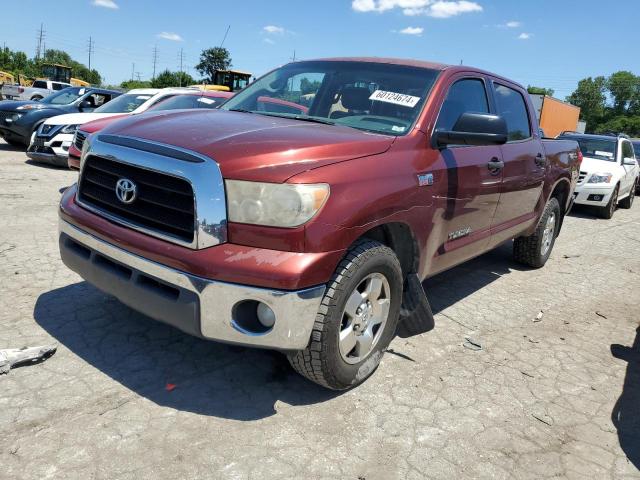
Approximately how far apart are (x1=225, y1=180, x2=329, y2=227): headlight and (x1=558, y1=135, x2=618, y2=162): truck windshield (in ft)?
33.7

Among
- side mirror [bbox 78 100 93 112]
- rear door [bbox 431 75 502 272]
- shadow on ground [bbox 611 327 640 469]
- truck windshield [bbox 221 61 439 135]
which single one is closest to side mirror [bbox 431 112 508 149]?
rear door [bbox 431 75 502 272]

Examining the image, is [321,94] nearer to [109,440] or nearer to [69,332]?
[69,332]

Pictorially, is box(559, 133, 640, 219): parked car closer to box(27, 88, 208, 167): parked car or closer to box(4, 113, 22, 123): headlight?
box(27, 88, 208, 167): parked car

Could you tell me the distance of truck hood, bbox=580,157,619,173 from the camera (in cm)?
1012

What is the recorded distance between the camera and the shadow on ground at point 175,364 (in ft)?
8.98

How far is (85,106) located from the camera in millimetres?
11336

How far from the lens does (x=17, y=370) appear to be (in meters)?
2.83

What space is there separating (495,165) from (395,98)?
109 cm

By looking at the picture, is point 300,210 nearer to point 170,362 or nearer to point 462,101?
point 170,362

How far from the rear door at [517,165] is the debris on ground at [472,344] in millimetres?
986

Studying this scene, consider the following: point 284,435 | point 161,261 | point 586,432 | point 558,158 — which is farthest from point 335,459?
point 558,158

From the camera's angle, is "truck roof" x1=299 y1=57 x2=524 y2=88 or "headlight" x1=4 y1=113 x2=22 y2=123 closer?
"truck roof" x1=299 y1=57 x2=524 y2=88

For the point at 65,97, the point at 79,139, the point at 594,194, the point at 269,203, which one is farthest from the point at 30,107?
the point at 594,194

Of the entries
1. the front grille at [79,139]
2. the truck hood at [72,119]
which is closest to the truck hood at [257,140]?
the front grille at [79,139]
